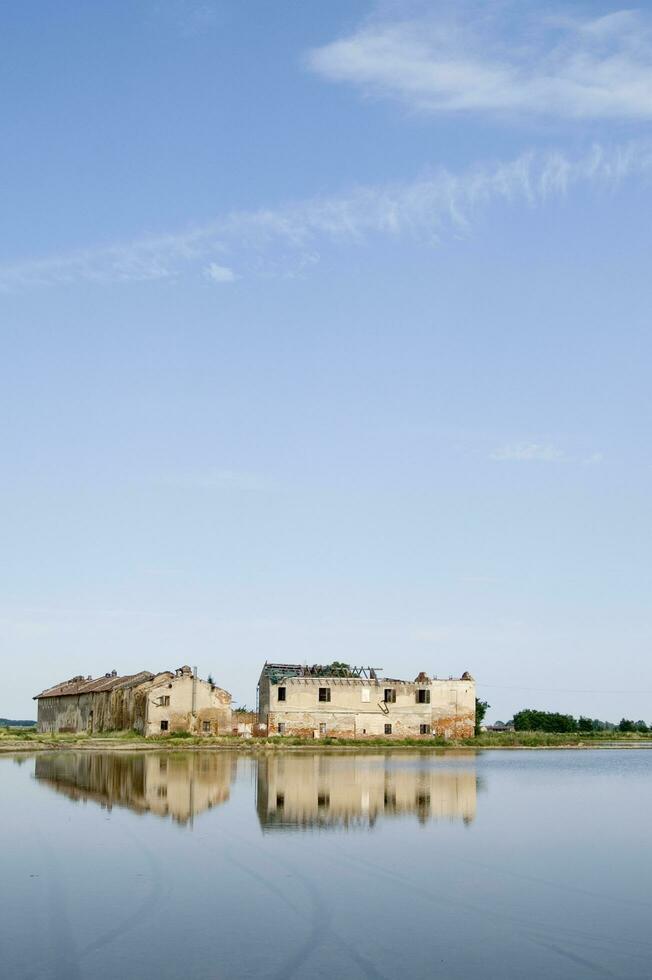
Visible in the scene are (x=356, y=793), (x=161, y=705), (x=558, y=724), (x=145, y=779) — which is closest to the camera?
(x=356, y=793)

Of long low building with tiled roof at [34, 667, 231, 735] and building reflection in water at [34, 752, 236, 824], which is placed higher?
long low building with tiled roof at [34, 667, 231, 735]

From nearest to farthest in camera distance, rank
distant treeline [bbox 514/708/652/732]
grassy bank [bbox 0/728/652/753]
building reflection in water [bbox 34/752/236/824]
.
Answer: building reflection in water [bbox 34/752/236/824] < grassy bank [bbox 0/728/652/753] < distant treeline [bbox 514/708/652/732]

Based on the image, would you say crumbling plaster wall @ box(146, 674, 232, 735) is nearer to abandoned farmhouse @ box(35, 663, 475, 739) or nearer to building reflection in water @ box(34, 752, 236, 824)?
abandoned farmhouse @ box(35, 663, 475, 739)

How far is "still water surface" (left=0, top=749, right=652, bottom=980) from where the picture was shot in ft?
39.2

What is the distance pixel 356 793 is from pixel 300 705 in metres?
34.8

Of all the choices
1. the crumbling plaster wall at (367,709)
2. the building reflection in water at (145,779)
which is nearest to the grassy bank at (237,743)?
the crumbling plaster wall at (367,709)

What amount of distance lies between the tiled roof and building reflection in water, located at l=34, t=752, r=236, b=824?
1699cm

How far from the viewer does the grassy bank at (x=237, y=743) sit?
53375 millimetres

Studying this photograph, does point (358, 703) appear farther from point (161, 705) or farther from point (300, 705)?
point (161, 705)

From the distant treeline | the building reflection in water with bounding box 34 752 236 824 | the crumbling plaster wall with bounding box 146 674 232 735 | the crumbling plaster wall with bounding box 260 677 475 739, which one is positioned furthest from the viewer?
the distant treeline

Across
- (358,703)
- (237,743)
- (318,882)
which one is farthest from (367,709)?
(318,882)

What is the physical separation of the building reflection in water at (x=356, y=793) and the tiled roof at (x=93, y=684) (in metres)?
21.2

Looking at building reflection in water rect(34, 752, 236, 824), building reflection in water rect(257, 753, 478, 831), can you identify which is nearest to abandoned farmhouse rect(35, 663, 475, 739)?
building reflection in water rect(34, 752, 236, 824)

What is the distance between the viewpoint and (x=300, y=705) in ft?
216
